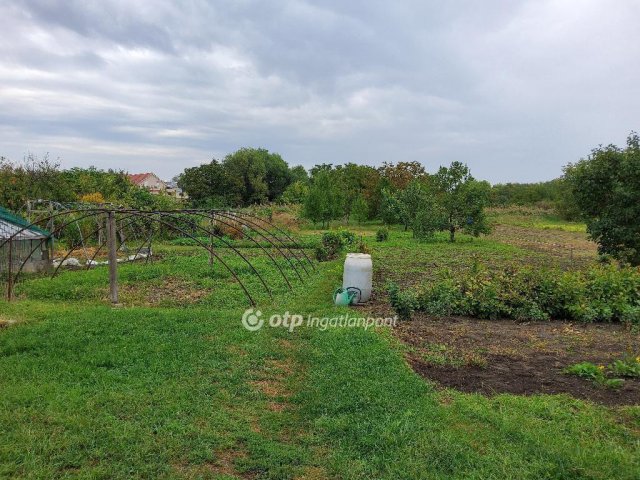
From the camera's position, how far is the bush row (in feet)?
26.1

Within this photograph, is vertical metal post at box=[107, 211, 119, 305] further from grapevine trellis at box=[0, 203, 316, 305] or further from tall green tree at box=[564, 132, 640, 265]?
tall green tree at box=[564, 132, 640, 265]

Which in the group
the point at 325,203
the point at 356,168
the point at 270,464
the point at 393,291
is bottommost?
the point at 270,464

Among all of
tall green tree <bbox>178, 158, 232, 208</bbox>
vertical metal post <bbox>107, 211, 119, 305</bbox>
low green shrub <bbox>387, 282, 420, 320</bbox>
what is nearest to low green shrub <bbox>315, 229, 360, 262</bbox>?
low green shrub <bbox>387, 282, 420, 320</bbox>

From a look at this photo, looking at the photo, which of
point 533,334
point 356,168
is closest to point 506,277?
point 533,334

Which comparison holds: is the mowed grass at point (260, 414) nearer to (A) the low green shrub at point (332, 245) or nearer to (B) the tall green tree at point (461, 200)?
(A) the low green shrub at point (332, 245)

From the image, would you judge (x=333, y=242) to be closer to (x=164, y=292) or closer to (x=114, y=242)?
(x=164, y=292)

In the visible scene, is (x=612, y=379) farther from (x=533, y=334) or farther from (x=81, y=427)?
(x=81, y=427)

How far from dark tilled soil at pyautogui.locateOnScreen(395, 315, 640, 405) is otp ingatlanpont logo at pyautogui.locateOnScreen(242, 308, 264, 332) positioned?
2.20 metres

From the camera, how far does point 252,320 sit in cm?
768

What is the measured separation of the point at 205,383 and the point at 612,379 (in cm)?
433

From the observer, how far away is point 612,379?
15.9ft

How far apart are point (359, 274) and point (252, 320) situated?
7.71 ft

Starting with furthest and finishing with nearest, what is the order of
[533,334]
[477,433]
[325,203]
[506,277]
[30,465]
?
[325,203]
[506,277]
[533,334]
[477,433]
[30,465]

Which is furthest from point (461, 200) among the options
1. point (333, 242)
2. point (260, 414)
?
point (260, 414)
